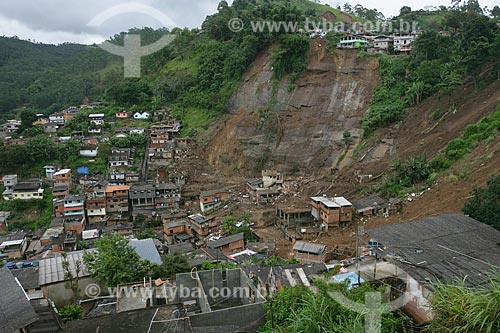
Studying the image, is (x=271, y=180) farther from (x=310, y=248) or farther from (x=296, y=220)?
(x=310, y=248)

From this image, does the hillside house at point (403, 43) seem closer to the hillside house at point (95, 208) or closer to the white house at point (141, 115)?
the white house at point (141, 115)

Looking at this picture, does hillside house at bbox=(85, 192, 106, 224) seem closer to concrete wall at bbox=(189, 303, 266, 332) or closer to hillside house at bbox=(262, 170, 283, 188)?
hillside house at bbox=(262, 170, 283, 188)

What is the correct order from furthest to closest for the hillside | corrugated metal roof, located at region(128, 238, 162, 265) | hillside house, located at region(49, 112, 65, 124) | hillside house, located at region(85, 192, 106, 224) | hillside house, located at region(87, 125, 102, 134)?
1. the hillside
2. hillside house, located at region(49, 112, 65, 124)
3. hillside house, located at region(87, 125, 102, 134)
4. hillside house, located at region(85, 192, 106, 224)
5. corrugated metal roof, located at region(128, 238, 162, 265)

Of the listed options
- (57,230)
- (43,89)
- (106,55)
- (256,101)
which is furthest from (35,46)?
(57,230)

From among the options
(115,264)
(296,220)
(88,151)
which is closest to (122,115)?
(88,151)

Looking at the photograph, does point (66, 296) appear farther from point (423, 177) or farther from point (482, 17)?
point (482, 17)

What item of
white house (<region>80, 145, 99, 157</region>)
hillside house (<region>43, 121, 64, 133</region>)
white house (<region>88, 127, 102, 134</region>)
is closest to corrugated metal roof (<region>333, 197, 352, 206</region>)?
white house (<region>80, 145, 99, 157</region>)

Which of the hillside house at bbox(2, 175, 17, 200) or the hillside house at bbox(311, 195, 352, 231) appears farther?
the hillside house at bbox(2, 175, 17, 200)
